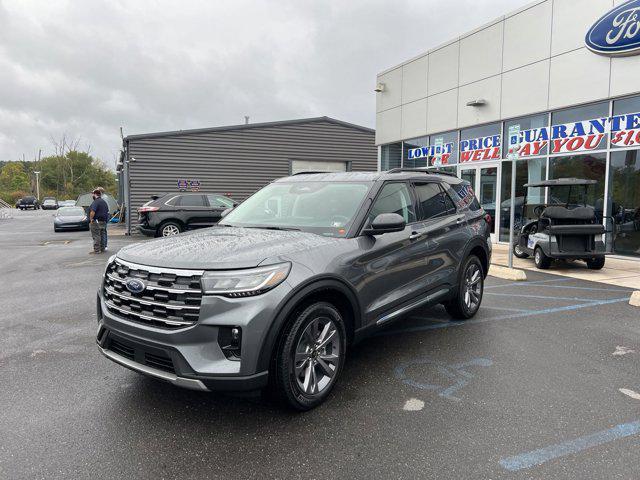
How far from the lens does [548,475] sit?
2439 millimetres

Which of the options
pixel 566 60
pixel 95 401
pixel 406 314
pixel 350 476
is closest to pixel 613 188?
pixel 566 60

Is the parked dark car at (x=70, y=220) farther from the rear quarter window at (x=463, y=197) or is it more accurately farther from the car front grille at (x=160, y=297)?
the car front grille at (x=160, y=297)

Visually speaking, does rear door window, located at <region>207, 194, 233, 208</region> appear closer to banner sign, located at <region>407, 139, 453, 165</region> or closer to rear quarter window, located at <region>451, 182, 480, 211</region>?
banner sign, located at <region>407, 139, 453, 165</region>

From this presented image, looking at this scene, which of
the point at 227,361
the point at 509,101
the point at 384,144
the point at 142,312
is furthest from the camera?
the point at 384,144

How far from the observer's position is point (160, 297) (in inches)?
112

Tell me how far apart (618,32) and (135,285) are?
10.9 meters

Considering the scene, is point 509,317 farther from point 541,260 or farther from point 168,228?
point 168,228

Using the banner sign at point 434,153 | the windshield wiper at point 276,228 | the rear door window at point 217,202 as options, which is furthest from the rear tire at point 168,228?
the windshield wiper at point 276,228

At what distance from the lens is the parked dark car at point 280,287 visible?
8.93 ft

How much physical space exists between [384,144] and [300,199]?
13.7 m

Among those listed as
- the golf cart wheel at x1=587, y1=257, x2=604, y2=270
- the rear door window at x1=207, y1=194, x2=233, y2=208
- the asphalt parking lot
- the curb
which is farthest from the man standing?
the golf cart wheel at x1=587, y1=257, x2=604, y2=270

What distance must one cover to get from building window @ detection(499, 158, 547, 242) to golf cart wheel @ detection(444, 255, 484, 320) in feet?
19.3

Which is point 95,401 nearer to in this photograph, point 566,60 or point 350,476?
point 350,476

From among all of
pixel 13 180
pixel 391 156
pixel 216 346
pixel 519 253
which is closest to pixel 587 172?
pixel 519 253
